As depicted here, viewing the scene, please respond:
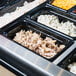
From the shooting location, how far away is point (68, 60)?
1831 mm

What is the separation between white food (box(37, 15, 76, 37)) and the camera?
86.0 inches

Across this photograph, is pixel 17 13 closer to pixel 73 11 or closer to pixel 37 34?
pixel 37 34

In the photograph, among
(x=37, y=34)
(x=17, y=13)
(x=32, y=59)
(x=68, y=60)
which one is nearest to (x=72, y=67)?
(x=68, y=60)

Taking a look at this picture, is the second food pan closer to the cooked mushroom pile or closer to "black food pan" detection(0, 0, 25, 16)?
the cooked mushroom pile

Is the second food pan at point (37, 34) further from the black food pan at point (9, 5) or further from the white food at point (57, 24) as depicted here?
the black food pan at point (9, 5)

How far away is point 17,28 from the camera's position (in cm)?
224

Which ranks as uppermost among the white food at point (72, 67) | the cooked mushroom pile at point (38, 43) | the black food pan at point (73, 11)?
the black food pan at point (73, 11)

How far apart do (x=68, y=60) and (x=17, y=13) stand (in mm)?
859

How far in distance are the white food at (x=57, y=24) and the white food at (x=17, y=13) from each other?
19cm

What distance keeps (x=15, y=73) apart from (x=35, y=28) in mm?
505

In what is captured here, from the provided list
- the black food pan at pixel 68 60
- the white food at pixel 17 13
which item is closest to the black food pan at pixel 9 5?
the white food at pixel 17 13

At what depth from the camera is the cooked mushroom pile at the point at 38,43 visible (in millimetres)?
1946

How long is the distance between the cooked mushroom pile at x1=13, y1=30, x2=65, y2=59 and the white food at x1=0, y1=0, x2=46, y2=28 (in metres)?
0.20

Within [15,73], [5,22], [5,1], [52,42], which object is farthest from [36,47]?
[5,1]
